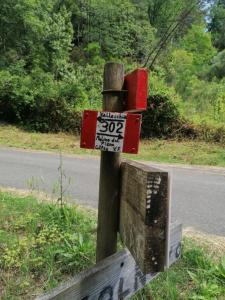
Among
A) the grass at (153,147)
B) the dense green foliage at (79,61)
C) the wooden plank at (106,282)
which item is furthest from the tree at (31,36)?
the wooden plank at (106,282)

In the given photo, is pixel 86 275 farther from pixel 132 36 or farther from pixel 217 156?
pixel 132 36

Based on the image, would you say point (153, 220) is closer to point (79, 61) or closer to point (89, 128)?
point (89, 128)

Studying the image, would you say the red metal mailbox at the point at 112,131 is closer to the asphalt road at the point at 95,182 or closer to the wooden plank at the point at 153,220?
the wooden plank at the point at 153,220

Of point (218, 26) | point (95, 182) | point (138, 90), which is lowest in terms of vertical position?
point (95, 182)

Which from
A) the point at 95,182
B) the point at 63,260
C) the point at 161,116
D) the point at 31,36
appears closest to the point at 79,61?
the point at 31,36

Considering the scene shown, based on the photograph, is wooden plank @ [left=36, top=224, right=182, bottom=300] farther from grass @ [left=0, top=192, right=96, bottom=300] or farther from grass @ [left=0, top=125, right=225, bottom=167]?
grass @ [left=0, top=125, right=225, bottom=167]

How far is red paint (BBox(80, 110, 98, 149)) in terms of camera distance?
1.94 metres

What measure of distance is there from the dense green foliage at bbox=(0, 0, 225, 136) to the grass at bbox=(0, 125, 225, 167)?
1172mm

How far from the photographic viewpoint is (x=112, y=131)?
1.89 meters

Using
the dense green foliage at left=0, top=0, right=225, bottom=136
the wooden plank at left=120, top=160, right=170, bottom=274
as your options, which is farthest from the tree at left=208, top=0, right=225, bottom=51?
the wooden plank at left=120, top=160, right=170, bottom=274

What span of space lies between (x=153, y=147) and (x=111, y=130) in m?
12.5

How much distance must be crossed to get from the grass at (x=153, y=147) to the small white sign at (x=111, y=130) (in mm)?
A: 9800

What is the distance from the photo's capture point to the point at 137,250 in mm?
1432

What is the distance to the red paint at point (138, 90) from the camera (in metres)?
1.77
